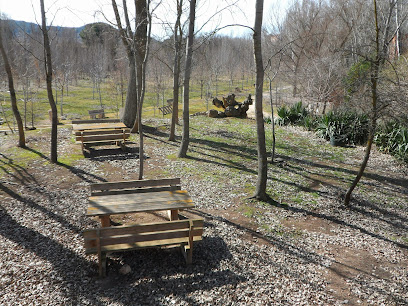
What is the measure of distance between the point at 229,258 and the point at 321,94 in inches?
598

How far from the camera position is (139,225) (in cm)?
466

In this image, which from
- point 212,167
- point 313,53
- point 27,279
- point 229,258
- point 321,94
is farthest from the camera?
point 313,53

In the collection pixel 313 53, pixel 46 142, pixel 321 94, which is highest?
pixel 313 53

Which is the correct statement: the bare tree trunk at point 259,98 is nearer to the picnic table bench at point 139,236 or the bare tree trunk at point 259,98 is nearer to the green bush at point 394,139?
the picnic table bench at point 139,236

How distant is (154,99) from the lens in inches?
1531

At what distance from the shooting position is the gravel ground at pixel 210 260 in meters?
4.45

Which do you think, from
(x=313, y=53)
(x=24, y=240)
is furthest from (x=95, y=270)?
(x=313, y=53)

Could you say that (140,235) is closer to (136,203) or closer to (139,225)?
(139,225)

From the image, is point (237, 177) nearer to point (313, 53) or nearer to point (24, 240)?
point (24, 240)

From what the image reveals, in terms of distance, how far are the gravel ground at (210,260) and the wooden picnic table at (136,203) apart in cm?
77

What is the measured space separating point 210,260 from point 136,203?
5.23 ft

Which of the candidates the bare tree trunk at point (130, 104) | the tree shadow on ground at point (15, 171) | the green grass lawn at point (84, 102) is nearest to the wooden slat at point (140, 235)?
the tree shadow on ground at point (15, 171)

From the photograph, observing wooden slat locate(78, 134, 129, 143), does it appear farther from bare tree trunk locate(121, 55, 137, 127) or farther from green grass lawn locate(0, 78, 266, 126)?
green grass lawn locate(0, 78, 266, 126)

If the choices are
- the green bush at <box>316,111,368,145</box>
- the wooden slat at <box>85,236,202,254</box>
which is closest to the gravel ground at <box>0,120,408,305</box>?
the wooden slat at <box>85,236,202,254</box>
